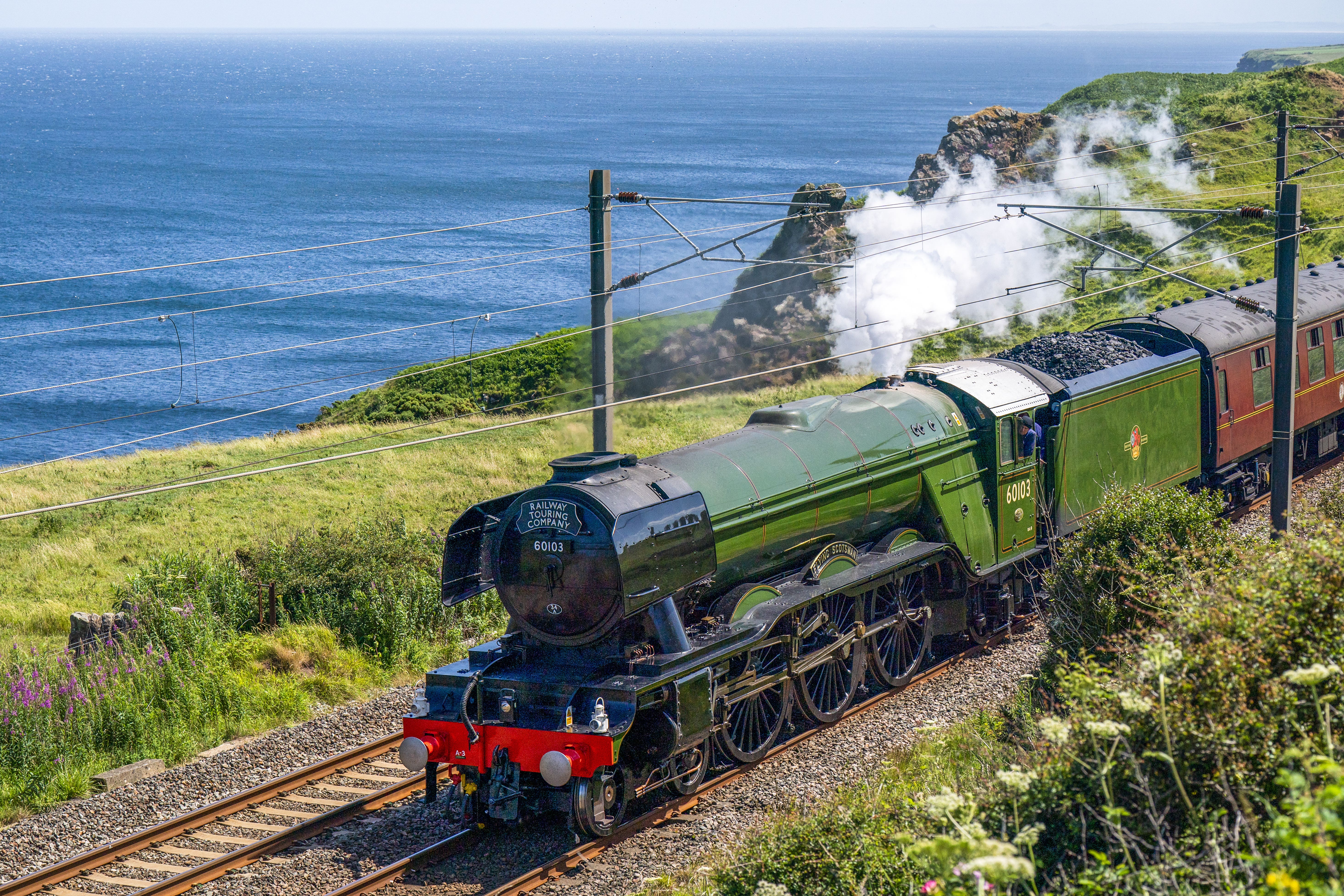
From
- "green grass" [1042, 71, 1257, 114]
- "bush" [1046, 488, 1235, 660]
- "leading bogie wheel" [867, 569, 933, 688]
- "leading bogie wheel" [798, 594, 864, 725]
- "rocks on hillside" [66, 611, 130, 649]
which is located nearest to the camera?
"bush" [1046, 488, 1235, 660]

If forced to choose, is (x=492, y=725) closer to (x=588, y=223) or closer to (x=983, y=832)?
(x=983, y=832)

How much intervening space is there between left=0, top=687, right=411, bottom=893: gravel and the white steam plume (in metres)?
19.0

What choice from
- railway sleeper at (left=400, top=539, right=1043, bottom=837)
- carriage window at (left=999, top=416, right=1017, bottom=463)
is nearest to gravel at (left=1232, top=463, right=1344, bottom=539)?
carriage window at (left=999, top=416, right=1017, bottom=463)

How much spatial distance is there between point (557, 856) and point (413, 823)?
1.55 meters

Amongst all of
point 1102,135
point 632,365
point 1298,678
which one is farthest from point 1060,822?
point 1102,135

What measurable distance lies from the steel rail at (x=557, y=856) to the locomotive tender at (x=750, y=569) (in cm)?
15

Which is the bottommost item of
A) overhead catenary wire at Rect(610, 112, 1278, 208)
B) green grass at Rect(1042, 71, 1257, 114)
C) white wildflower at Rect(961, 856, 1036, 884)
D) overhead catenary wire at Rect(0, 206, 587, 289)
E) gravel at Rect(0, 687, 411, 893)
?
gravel at Rect(0, 687, 411, 893)

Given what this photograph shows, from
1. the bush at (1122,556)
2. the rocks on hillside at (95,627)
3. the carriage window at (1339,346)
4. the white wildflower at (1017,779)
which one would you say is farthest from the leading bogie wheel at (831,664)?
the carriage window at (1339,346)

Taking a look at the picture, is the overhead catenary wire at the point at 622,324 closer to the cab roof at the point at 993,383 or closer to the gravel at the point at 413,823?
the cab roof at the point at 993,383

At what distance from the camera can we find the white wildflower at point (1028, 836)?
20.0 ft

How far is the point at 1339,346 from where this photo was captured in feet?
→ 73.9

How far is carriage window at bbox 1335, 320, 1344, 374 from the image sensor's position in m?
22.3

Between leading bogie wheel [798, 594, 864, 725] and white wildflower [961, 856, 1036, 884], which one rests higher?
white wildflower [961, 856, 1036, 884]

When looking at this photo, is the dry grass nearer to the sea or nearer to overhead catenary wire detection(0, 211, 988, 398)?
the sea
